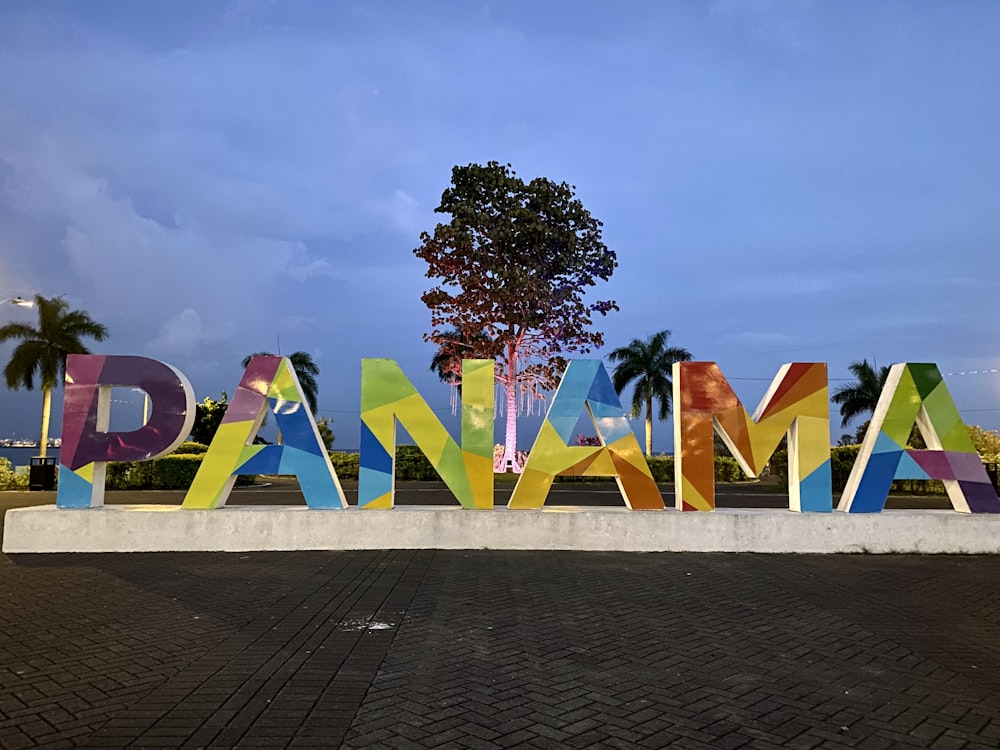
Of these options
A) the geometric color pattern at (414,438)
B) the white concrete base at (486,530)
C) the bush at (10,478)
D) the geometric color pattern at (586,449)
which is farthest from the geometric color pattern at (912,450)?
the bush at (10,478)

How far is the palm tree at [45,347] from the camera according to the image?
26.5m

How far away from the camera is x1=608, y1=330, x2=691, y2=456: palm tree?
3469cm

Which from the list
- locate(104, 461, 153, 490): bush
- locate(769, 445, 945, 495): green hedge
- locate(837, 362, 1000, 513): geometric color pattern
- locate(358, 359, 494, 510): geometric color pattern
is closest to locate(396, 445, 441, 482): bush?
locate(104, 461, 153, 490): bush

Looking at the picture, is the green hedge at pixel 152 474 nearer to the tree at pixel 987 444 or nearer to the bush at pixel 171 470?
the bush at pixel 171 470

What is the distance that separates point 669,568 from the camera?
9008 mm

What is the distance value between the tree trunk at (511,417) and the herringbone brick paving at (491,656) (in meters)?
18.7

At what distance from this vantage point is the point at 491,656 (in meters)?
5.26

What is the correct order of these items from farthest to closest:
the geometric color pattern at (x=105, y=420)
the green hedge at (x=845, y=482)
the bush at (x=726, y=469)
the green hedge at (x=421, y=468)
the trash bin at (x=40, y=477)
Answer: the bush at (x=726, y=469) → the green hedge at (x=421, y=468) → the green hedge at (x=845, y=482) → the trash bin at (x=40, y=477) → the geometric color pattern at (x=105, y=420)

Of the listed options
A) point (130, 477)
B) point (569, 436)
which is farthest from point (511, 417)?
point (569, 436)

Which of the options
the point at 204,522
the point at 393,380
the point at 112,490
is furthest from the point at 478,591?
the point at 112,490

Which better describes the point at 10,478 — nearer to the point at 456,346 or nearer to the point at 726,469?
the point at 456,346

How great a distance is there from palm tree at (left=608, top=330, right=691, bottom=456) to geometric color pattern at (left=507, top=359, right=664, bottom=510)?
24.7 metres

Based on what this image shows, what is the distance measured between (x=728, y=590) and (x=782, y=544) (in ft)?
9.53

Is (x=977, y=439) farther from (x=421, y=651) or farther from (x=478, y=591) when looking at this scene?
(x=421, y=651)
